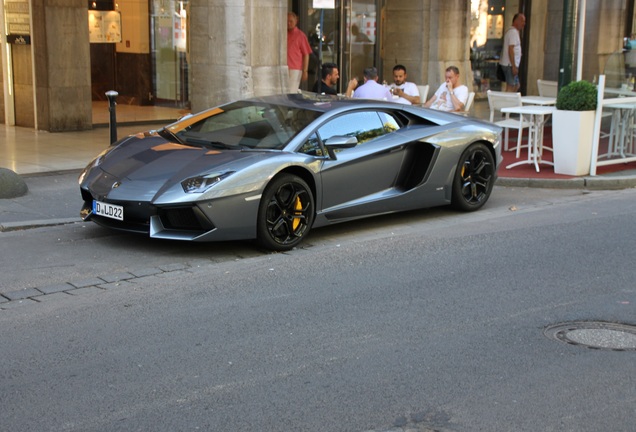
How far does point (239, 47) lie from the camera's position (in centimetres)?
1526

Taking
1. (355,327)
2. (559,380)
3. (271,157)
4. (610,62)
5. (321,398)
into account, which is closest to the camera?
(321,398)

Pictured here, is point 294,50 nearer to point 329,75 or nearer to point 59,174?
point 329,75

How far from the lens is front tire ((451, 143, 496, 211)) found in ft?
34.6

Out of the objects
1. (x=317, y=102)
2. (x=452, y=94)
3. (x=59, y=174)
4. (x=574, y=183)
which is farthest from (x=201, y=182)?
(x=452, y=94)

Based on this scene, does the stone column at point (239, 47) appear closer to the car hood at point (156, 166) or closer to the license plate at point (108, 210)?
the car hood at point (156, 166)

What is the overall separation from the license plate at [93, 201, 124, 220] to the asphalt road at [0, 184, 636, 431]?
0.36 metres

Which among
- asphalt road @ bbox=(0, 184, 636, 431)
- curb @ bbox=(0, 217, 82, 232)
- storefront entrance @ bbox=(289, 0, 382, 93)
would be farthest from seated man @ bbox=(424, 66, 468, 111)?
curb @ bbox=(0, 217, 82, 232)

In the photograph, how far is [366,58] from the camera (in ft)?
→ 68.2

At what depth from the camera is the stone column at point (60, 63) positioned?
16016 millimetres

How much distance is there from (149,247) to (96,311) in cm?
198

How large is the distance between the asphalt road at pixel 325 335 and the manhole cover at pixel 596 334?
10 centimetres

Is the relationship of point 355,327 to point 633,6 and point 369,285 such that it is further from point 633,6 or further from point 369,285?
point 633,6

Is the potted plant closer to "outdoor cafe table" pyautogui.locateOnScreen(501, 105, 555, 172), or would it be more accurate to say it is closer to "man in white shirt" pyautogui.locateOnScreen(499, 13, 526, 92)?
"outdoor cafe table" pyautogui.locateOnScreen(501, 105, 555, 172)

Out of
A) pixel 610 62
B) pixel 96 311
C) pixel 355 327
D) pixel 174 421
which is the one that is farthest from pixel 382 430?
pixel 610 62
